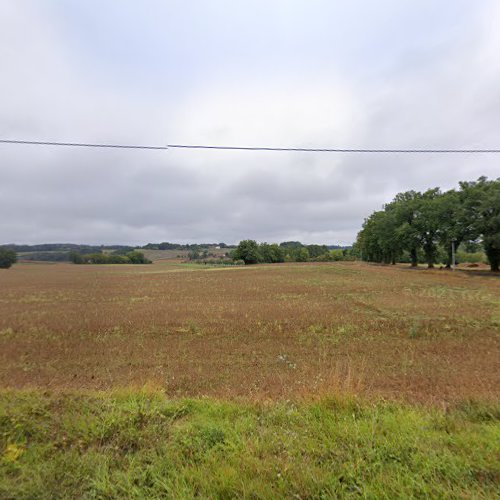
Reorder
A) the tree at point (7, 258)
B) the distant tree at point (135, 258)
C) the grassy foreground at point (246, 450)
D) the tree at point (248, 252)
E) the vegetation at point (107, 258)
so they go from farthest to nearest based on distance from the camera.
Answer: the distant tree at point (135, 258) < the tree at point (248, 252) < the vegetation at point (107, 258) < the tree at point (7, 258) < the grassy foreground at point (246, 450)

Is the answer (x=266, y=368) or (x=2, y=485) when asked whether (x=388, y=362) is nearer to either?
(x=266, y=368)

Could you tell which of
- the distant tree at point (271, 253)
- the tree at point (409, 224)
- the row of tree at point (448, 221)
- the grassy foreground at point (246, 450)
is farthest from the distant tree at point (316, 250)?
the grassy foreground at point (246, 450)

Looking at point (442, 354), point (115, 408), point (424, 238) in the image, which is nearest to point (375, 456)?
point (115, 408)

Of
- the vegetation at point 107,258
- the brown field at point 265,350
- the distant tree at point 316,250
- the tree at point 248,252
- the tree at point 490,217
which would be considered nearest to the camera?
the brown field at point 265,350

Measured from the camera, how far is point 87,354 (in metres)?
9.08

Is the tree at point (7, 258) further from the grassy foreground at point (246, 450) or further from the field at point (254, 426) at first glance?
the grassy foreground at point (246, 450)

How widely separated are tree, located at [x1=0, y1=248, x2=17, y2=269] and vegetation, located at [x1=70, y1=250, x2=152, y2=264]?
16934mm

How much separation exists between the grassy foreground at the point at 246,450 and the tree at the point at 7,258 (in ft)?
349

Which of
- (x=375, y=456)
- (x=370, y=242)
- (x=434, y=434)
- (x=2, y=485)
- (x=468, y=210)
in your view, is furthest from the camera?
(x=370, y=242)

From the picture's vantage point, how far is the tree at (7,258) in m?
82.1

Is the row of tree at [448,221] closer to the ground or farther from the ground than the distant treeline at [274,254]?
farther from the ground

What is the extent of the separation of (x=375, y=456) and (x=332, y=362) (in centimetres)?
543

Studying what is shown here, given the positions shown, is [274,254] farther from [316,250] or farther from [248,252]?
[316,250]

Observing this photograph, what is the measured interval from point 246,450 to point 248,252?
111493 mm
